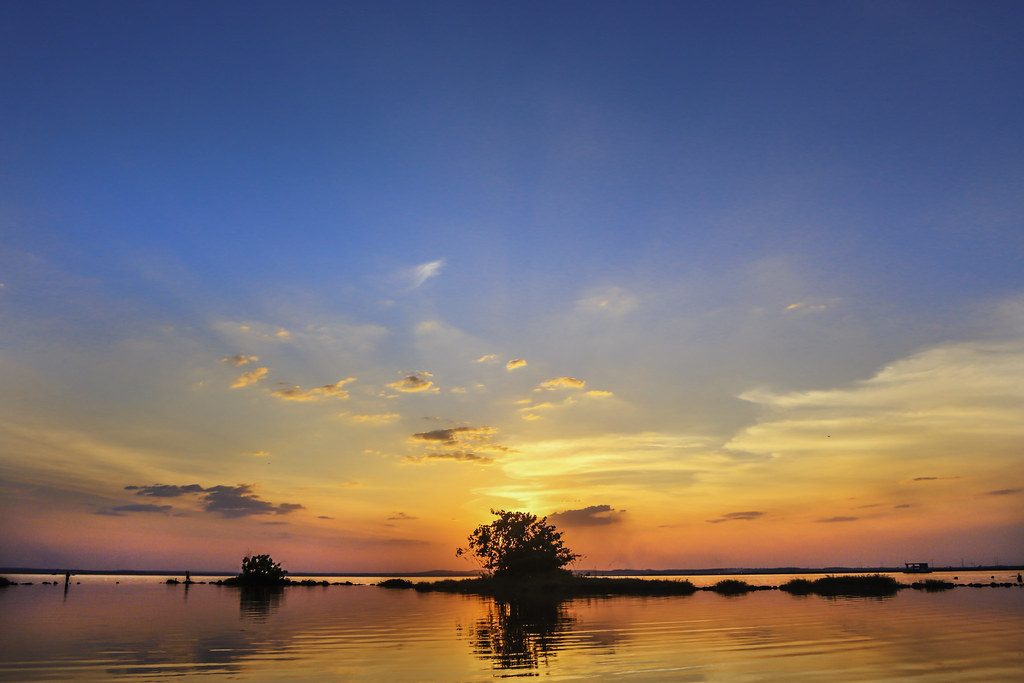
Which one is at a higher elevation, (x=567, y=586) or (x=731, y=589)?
(x=567, y=586)

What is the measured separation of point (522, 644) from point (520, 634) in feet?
21.2

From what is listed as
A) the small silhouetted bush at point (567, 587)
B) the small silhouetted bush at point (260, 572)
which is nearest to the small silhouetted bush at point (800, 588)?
the small silhouetted bush at point (567, 587)

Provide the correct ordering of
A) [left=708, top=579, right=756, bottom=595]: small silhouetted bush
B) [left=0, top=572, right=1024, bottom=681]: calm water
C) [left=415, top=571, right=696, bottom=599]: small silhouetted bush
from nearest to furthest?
1. [left=0, top=572, right=1024, bottom=681]: calm water
2. [left=415, top=571, right=696, bottom=599]: small silhouetted bush
3. [left=708, top=579, right=756, bottom=595]: small silhouetted bush

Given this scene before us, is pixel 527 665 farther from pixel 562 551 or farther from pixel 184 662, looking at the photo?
pixel 562 551

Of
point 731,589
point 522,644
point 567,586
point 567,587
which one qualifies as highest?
point 522,644

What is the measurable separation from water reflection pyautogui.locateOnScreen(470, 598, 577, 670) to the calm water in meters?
0.13

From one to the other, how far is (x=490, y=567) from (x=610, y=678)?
91.3m

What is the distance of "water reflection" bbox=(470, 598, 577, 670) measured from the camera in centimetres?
3691

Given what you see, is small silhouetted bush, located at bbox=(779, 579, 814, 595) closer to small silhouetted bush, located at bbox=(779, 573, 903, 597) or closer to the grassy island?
small silhouetted bush, located at bbox=(779, 573, 903, 597)

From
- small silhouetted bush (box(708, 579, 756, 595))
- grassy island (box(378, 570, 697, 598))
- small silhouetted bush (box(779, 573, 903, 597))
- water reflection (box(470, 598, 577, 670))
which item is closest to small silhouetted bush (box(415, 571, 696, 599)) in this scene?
grassy island (box(378, 570, 697, 598))

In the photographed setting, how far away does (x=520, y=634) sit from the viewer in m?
49.2

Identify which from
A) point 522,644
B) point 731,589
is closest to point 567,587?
point 731,589

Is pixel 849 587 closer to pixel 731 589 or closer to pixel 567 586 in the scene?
pixel 731 589

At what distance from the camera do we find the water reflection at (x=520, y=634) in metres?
36.9
